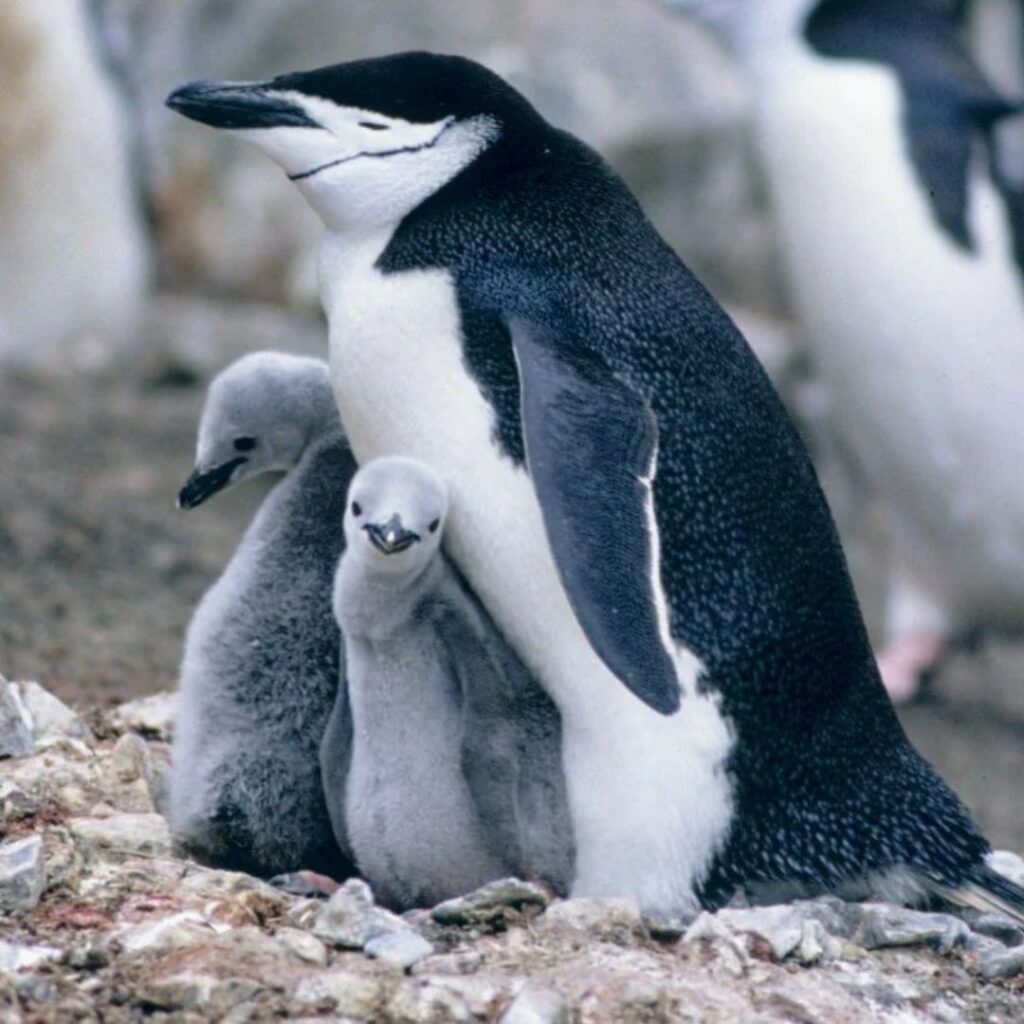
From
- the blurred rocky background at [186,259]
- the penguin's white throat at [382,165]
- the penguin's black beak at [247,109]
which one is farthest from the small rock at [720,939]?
the blurred rocky background at [186,259]

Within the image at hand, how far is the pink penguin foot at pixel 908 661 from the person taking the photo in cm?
670

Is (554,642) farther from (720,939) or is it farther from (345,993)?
(345,993)

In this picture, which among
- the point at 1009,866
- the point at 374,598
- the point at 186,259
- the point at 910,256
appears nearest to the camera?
the point at 374,598

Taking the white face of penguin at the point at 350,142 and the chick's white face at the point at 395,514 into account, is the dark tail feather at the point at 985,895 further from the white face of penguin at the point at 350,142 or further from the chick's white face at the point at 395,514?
the white face of penguin at the point at 350,142

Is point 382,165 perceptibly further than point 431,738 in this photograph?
Yes

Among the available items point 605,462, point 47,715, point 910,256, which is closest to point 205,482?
point 47,715

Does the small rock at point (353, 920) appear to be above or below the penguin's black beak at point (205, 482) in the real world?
below

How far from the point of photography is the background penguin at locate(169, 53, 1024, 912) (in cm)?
319

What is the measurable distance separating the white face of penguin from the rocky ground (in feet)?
3.07

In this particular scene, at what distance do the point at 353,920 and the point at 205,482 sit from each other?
93 cm

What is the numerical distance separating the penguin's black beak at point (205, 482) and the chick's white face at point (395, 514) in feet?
1.67

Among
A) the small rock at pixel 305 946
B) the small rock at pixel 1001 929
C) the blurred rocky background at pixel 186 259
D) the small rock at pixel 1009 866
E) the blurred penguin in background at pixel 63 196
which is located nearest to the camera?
the small rock at pixel 305 946

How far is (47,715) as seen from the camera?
12.8 feet

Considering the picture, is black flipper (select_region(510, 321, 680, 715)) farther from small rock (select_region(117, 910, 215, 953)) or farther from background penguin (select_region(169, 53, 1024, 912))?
small rock (select_region(117, 910, 215, 953))
